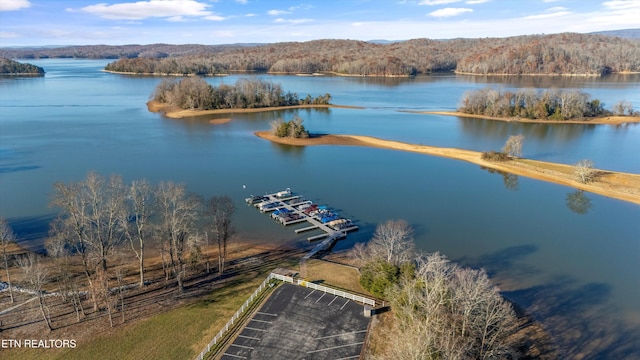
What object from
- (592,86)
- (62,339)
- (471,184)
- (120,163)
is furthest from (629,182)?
(592,86)

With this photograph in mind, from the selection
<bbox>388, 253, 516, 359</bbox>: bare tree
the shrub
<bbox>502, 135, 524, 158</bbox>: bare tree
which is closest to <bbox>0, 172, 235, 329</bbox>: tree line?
<bbox>388, 253, 516, 359</bbox>: bare tree

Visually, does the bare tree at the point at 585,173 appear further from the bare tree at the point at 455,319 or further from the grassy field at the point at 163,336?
the grassy field at the point at 163,336

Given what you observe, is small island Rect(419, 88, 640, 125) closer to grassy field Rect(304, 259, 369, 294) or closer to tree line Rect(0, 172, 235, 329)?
grassy field Rect(304, 259, 369, 294)

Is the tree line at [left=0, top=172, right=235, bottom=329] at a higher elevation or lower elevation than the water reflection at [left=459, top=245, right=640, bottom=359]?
higher

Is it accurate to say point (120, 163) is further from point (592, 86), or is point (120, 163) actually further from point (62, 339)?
point (592, 86)

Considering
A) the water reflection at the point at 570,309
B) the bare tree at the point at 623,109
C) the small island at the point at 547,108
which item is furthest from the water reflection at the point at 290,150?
the bare tree at the point at 623,109

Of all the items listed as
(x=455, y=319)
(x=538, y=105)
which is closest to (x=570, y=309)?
(x=455, y=319)

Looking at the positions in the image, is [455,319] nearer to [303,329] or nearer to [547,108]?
Result: [303,329]
